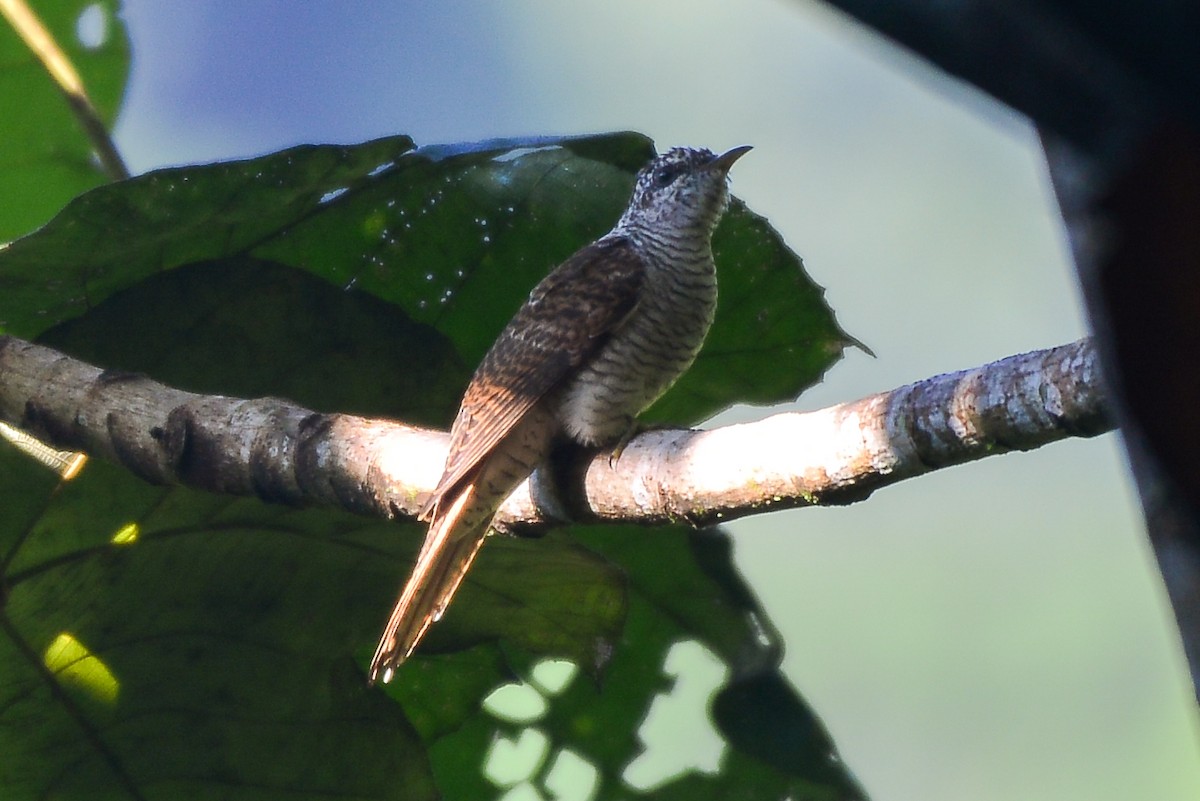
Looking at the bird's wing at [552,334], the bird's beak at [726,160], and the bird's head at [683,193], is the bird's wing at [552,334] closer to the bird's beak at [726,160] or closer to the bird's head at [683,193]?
the bird's head at [683,193]

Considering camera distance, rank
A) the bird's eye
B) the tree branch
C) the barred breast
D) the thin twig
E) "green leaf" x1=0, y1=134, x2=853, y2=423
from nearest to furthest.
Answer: the tree branch → "green leaf" x1=0, y1=134, x2=853, y2=423 → the barred breast → the thin twig → the bird's eye

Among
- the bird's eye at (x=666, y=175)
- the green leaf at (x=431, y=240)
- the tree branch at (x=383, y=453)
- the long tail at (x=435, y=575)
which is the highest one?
the bird's eye at (x=666, y=175)

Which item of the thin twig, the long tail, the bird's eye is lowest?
the long tail

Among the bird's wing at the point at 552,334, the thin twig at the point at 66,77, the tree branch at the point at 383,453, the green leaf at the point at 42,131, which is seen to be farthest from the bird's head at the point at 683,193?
the green leaf at the point at 42,131

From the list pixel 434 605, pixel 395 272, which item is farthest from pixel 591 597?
pixel 395 272

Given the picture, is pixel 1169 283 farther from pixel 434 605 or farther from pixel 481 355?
pixel 481 355

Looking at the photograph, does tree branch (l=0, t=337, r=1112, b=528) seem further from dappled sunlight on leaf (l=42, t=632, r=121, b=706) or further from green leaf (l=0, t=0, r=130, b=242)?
green leaf (l=0, t=0, r=130, b=242)

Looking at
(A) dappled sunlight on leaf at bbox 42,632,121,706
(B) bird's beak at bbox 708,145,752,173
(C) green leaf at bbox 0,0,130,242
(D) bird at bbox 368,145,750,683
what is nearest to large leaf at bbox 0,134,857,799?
(A) dappled sunlight on leaf at bbox 42,632,121,706
